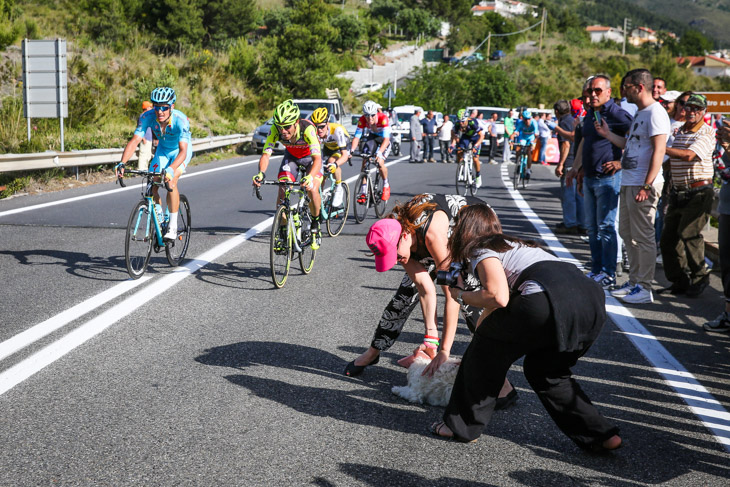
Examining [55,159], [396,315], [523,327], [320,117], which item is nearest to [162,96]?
[320,117]

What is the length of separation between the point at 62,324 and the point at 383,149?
781 cm

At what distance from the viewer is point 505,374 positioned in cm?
409

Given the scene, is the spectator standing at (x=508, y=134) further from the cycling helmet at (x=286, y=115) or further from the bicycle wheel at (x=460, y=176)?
the cycling helmet at (x=286, y=115)

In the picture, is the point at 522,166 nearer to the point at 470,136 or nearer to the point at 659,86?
the point at 470,136

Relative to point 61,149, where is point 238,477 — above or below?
below

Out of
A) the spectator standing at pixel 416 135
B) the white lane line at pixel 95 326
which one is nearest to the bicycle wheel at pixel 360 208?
the white lane line at pixel 95 326

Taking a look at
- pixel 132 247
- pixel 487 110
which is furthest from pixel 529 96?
pixel 132 247

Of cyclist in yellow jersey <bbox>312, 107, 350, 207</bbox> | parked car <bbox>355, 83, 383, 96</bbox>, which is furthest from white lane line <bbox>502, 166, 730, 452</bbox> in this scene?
parked car <bbox>355, 83, 383, 96</bbox>

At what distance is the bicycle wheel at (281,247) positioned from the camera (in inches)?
306

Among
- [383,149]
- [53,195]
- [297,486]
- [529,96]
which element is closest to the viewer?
[297,486]

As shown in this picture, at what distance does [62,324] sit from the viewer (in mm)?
6188

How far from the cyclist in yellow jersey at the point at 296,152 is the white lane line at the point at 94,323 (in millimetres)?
1283

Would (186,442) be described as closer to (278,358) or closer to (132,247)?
(278,358)

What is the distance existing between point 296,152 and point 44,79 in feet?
35.1
